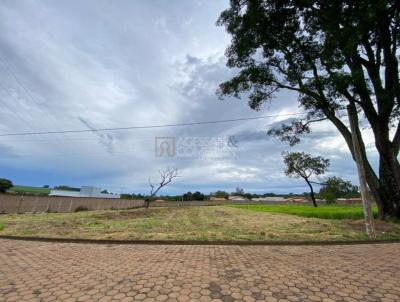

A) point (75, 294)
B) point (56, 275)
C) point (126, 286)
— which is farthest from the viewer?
point (56, 275)

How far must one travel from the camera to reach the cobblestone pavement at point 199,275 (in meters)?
2.78

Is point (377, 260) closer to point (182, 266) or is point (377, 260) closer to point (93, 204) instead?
point (182, 266)

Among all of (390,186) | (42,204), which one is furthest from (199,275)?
(42,204)

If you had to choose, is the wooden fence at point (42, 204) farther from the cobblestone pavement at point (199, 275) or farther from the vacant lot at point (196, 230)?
the cobblestone pavement at point (199, 275)

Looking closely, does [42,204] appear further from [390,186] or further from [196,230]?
[390,186]

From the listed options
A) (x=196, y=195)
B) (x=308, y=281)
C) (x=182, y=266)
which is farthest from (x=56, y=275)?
(x=196, y=195)

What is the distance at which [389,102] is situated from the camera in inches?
367

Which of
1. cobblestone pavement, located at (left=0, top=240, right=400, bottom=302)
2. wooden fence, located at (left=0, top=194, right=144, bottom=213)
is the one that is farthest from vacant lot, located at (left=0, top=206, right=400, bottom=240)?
wooden fence, located at (left=0, top=194, right=144, bottom=213)

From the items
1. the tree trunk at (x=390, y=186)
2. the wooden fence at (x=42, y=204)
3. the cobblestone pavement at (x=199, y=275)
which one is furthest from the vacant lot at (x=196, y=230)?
the wooden fence at (x=42, y=204)

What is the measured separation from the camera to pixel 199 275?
3471 mm

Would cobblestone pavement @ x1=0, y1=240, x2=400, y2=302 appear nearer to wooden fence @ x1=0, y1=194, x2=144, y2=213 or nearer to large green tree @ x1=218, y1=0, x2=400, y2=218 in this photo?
large green tree @ x1=218, y1=0, x2=400, y2=218

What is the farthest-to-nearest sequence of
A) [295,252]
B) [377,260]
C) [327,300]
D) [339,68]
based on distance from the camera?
[339,68] → [295,252] → [377,260] → [327,300]

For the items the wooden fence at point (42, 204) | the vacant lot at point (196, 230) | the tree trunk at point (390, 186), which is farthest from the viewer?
the wooden fence at point (42, 204)

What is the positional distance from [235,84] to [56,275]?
1115cm
